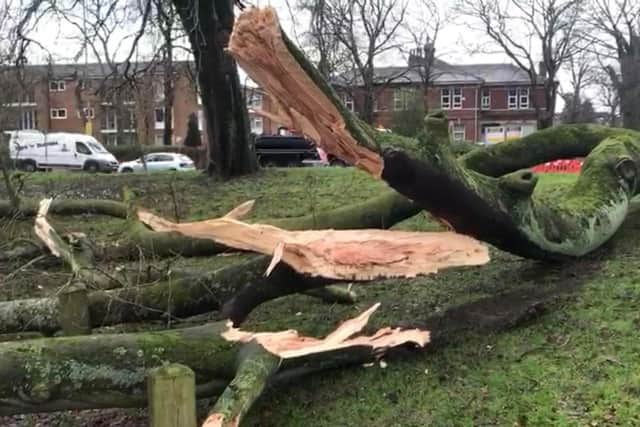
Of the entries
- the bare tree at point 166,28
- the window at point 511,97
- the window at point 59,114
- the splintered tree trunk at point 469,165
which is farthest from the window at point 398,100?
the splintered tree trunk at point 469,165

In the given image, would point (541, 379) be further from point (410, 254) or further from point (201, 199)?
point (201, 199)

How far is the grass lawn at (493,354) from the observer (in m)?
4.12

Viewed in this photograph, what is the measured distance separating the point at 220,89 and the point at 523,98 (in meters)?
52.9

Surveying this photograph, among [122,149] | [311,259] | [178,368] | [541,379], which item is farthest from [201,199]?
[122,149]

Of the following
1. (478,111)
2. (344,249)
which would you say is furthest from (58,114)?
(344,249)

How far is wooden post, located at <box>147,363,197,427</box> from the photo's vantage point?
9.78 feet

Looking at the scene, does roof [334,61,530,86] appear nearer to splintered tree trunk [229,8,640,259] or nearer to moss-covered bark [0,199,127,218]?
moss-covered bark [0,199,127,218]

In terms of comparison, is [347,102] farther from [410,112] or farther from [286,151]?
[410,112]

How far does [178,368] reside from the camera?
302cm

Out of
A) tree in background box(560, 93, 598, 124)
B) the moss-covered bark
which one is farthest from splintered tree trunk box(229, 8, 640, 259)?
tree in background box(560, 93, 598, 124)

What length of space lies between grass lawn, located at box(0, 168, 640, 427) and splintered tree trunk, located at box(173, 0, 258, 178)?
20.6 ft

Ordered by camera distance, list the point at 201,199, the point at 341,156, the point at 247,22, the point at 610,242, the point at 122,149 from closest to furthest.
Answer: the point at 247,22 → the point at 341,156 → the point at 610,242 → the point at 201,199 → the point at 122,149

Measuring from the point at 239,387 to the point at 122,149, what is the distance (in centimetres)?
3787

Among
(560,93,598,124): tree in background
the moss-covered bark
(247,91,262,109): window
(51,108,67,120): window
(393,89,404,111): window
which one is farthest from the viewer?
(51,108,67,120): window
